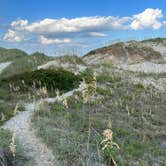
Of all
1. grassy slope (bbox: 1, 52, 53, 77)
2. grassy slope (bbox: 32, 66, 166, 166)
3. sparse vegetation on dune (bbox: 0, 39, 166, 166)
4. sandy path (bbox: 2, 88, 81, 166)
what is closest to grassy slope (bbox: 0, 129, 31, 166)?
sparse vegetation on dune (bbox: 0, 39, 166, 166)

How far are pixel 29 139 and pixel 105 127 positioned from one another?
10.6 ft

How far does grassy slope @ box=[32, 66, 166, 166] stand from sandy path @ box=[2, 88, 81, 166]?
256 millimetres

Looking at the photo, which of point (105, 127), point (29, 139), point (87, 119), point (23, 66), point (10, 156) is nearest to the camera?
point (10, 156)

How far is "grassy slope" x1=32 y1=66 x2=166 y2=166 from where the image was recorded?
1395 centimetres

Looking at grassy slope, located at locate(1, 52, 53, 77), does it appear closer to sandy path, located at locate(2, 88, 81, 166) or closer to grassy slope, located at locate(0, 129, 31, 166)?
sandy path, located at locate(2, 88, 81, 166)

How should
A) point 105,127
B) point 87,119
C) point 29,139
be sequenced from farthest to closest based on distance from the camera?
point 87,119 < point 105,127 < point 29,139

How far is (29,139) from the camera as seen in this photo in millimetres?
14914

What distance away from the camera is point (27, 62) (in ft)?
134

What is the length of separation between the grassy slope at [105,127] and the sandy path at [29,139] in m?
0.26

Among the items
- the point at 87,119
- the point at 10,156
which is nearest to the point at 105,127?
the point at 87,119

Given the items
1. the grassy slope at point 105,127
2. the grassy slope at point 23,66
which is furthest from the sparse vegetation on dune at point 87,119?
the grassy slope at point 23,66

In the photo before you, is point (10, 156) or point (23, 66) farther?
point (23, 66)

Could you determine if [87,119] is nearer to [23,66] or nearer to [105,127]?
[105,127]

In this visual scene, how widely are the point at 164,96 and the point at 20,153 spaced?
1365cm
